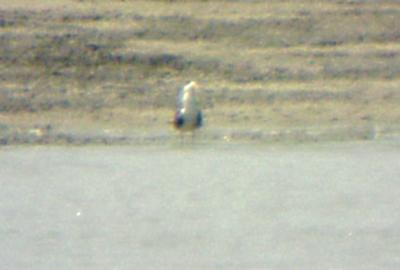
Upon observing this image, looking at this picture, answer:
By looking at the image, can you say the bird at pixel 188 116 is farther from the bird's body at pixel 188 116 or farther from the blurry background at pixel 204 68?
the blurry background at pixel 204 68

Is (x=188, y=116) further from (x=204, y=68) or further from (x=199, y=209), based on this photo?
(x=199, y=209)

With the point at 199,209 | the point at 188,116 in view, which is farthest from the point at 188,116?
the point at 199,209

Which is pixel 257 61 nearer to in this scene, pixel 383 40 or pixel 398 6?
pixel 383 40

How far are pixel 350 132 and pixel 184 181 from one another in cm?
452

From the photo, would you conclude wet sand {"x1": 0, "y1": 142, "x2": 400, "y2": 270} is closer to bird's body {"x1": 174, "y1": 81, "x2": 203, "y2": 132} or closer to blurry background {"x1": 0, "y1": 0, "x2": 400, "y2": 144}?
bird's body {"x1": 174, "y1": 81, "x2": 203, "y2": 132}

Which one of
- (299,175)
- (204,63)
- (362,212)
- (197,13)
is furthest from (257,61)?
(362,212)

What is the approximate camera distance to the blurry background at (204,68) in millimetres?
16938

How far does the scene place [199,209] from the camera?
34.7ft

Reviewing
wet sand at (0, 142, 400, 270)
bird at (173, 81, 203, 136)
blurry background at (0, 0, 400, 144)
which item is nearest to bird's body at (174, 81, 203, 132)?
bird at (173, 81, 203, 136)

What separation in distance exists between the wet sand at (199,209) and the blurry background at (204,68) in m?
1.96

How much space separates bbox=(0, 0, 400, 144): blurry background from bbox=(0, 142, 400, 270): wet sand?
77.0 inches

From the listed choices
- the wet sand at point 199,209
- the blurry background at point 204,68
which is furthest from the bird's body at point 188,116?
the wet sand at point 199,209

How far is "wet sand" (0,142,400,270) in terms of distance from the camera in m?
9.05

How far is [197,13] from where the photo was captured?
73.3 ft
